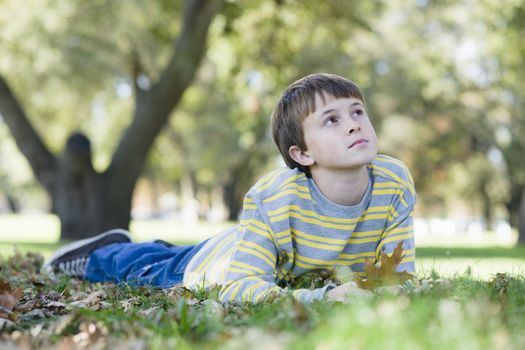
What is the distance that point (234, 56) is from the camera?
55.3 ft

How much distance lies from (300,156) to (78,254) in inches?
104

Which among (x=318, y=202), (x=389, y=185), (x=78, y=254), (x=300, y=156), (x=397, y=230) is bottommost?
(x=78, y=254)

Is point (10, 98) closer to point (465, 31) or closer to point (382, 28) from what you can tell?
point (465, 31)

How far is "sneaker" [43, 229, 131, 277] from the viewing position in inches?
229

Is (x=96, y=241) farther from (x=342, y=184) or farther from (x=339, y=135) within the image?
(x=339, y=135)

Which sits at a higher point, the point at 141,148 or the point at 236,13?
the point at 236,13

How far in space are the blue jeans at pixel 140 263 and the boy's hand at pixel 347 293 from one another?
169 cm

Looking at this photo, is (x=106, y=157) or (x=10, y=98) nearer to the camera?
(x=10, y=98)

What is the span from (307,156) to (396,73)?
28.9 metres

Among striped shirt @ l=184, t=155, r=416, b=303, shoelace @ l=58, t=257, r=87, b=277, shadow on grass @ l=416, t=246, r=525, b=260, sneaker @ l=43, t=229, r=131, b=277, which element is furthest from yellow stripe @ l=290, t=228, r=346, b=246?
shadow on grass @ l=416, t=246, r=525, b=260

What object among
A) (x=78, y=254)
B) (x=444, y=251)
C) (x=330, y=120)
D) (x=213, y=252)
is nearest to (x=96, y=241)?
(x=78, y=254)

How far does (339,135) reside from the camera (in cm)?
379

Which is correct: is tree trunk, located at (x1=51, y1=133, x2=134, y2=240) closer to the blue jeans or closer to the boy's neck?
the blue jeans

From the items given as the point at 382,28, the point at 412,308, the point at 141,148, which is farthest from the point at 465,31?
the point at 412,308
